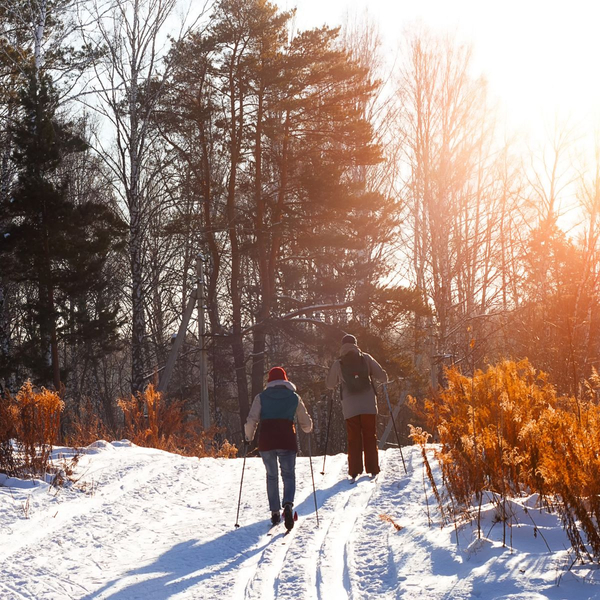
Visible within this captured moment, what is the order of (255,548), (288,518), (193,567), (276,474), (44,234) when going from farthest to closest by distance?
(44,234), (276,474), (288,518), (255,548), (193,567)

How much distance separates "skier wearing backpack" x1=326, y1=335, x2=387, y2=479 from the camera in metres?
9.79

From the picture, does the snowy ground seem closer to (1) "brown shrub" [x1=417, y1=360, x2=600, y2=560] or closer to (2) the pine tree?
(1) "brown shrub" [x1=417, y1=360, x2=600, y2=560]

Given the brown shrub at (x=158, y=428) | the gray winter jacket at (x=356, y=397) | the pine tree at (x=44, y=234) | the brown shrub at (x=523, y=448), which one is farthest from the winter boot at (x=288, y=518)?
the pine tree at (x=44, y=234)

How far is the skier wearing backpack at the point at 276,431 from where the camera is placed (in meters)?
7.36

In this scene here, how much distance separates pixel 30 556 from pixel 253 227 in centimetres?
1669

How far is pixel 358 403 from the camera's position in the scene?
9906mm

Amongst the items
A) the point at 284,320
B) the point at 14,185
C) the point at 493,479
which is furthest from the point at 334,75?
the point at 493,479

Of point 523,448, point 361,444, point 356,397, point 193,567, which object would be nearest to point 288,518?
point 193,567

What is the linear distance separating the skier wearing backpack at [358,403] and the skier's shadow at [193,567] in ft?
9.19

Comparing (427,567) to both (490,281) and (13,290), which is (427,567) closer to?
(490,281)

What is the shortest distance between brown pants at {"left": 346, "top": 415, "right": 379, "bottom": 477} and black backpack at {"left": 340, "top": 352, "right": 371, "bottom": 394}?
440 millimetres

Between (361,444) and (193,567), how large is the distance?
14.9ft

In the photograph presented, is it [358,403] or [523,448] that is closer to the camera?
[523,448]

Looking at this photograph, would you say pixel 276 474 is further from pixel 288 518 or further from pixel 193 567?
pixel 193 567
